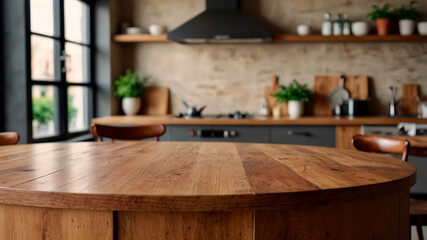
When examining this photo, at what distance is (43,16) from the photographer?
327cm

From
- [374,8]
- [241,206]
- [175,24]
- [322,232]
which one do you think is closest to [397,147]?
[322,232]

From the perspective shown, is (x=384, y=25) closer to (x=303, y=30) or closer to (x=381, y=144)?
(x=303, y=30)

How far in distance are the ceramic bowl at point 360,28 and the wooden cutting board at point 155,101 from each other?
2110mm

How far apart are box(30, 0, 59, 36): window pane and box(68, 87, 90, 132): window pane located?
64cm

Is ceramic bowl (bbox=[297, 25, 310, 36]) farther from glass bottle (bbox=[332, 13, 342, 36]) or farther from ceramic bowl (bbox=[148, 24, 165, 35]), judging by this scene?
ceramic bowl (bbox=[148, 24, 165, 35])

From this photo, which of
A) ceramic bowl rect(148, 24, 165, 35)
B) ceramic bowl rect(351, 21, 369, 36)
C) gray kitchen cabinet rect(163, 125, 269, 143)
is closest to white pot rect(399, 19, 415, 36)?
ceramic bowl rect(351, 21, 369, 36)

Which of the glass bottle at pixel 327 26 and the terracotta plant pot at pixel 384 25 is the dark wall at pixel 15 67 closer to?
the glass bottle at pixel 327 26

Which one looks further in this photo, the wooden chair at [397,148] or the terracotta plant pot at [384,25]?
the terracotta plant pot at [384,25]

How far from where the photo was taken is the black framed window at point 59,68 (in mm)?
3117

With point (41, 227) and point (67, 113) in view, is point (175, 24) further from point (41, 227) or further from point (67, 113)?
point (41, 227)

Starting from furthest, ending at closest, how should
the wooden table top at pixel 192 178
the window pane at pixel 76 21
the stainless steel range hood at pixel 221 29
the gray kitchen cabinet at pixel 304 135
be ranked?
the stainless steel range hood at pixel 221 29 < the window pane at pixel 76 21 < the gray kitchen cabinet at pixel 304 135 < the wooden table top at pixel 192 178

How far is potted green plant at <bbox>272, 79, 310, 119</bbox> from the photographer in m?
4.00

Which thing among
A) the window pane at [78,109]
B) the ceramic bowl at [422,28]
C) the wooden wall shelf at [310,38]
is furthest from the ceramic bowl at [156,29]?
the ceramic bowl at [422,28]

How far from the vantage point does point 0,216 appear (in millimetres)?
1076
